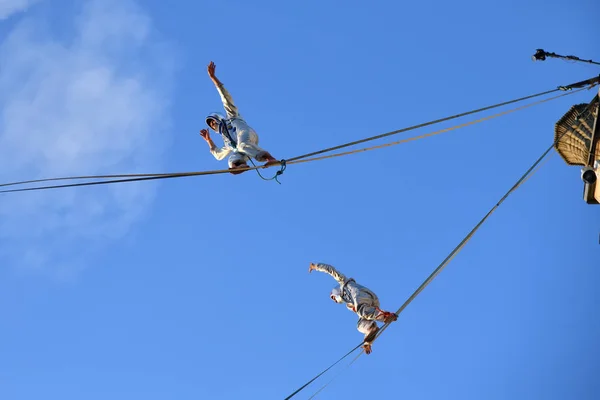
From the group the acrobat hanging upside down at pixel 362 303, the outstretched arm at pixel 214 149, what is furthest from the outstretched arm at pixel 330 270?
the outstretched arm at pixel 214 149

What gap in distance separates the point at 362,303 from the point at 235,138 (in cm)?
374

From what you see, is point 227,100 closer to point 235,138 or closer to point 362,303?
point 235,138

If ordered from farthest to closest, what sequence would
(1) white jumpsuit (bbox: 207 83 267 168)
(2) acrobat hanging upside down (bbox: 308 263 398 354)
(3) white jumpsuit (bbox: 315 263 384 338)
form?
1. (3) white jumpsuit (bbox: 315 263 384 338)
2. (2) acrobat hanging upside down (bbox: 308 263 398 354)
3. (1) white jumpsuit (bbox: 207 83 267 168)

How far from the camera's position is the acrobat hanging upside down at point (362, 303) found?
11.7m

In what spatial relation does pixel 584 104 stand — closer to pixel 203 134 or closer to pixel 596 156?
pixel 596 156

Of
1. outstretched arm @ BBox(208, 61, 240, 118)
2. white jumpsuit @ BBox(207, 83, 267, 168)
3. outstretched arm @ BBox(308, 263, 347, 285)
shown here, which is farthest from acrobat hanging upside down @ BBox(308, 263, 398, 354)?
outstretched arm @ BBox(208, 61, 240, 118)

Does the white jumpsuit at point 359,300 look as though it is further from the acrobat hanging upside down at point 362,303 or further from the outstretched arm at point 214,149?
the outstretched arm at point 214,149

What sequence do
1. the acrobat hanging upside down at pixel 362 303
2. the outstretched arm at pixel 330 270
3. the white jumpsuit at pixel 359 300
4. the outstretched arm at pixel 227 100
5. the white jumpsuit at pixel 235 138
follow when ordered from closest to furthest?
the white jumpsuit at pixel 235 138 → the outstretched arm at pixel 227 100 → the acrobat hanging upside down at pixel 362 303 → the white jumpsuit at pixel 359 300 → the outstretched arm at pixel 330 270

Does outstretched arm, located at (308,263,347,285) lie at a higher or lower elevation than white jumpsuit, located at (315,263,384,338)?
higher

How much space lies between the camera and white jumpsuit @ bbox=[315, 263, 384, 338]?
39.4ft

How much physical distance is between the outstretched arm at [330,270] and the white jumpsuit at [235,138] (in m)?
3.34

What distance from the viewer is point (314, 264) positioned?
1404cm

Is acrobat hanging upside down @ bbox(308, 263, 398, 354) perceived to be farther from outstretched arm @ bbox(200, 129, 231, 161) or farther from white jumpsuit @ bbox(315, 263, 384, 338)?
outstretched arm @ bbox(200, 129, 231, 161)

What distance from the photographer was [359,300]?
40.8 feet
